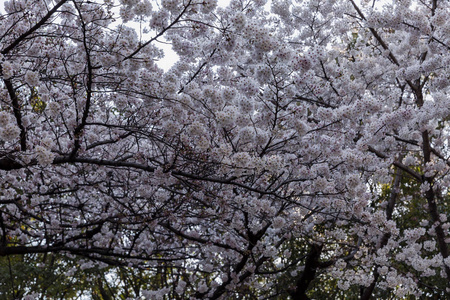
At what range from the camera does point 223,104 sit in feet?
15.0

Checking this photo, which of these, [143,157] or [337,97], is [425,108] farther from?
[143,157]

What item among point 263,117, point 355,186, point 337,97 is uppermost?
point 337,97

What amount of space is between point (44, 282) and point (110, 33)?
7.03 m

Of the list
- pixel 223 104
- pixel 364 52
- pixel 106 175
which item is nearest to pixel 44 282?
pixel 106 175

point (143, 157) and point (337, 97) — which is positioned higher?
point (337, 97)

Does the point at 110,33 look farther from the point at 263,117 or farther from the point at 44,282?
the point at 44,282

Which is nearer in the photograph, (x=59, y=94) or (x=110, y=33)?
(x=110, y=33)

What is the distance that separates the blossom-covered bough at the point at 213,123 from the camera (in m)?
4.52

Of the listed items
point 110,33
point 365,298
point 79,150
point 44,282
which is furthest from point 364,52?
point 44,282

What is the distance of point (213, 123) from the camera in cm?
551

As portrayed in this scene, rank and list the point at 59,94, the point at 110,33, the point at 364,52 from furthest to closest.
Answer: the point at 364,52 < the point at 59,94 < the point at 110,33

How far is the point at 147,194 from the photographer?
20.4ft

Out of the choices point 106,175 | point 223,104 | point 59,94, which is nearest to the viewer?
point 223,104

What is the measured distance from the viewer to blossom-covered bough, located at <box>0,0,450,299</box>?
14.8ft
